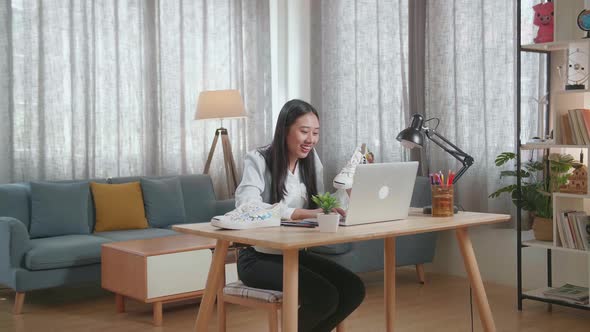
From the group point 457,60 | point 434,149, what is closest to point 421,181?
point 434,149

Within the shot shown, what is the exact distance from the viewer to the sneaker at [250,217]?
2684 millimetres

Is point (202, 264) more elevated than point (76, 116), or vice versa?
point (76, 116)

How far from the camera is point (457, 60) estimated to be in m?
5.36

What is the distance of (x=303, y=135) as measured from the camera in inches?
121

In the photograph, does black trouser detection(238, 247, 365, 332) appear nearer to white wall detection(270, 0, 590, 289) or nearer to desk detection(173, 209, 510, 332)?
desk detection(173, 209, 510, 332)

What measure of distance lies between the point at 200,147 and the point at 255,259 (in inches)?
133

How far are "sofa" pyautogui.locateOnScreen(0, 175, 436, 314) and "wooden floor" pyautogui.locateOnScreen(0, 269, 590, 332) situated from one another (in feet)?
0.62

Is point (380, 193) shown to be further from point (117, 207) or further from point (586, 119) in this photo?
point (117, 207)

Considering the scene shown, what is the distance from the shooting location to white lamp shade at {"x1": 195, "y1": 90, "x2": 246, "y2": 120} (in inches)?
232

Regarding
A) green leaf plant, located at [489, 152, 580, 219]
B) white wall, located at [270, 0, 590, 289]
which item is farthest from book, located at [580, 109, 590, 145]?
white wall, located at [270, 0, 590, 289]

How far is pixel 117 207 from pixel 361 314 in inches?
79.4

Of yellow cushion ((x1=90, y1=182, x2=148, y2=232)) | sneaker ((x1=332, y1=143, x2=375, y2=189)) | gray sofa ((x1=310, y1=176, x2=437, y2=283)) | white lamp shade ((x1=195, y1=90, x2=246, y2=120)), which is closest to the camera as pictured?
sneaker ((x1=332, y1=143, x2=375, y2=189))

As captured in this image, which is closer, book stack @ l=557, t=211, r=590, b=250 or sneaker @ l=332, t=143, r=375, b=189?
sneaker @ l=332, t=143, r=375, b=189

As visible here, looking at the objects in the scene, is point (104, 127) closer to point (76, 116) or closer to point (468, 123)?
point (76, 116)
